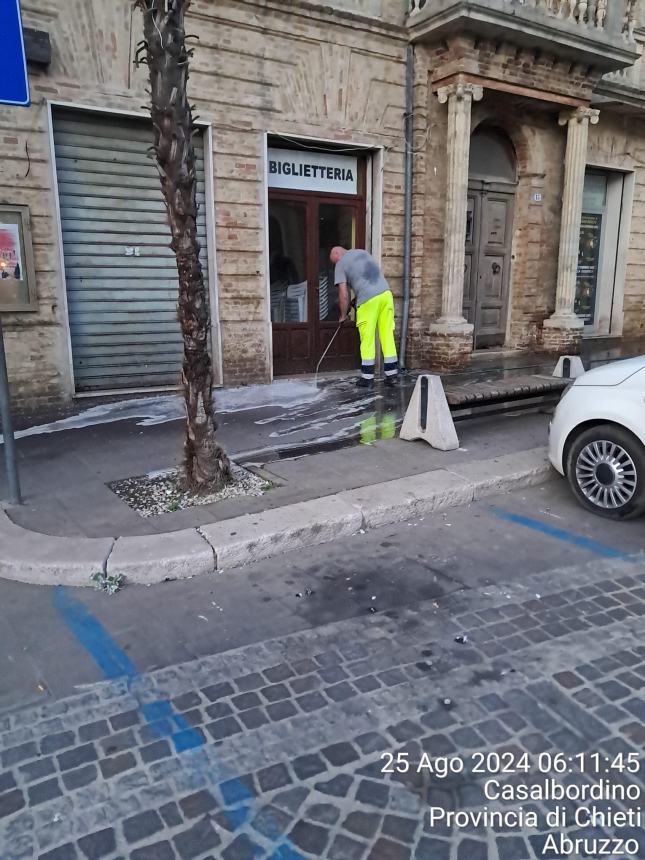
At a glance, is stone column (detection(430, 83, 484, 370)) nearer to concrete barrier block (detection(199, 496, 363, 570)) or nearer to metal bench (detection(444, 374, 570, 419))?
metal bench (detection(444, 374, 570, 419))

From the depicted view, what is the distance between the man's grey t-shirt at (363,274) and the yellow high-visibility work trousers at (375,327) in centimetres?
8

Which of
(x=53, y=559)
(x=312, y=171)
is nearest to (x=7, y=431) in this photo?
(x=53, y=559)

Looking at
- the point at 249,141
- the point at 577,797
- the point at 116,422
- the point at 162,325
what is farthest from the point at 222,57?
the point at 577,797

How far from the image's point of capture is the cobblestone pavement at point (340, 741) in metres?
2.20

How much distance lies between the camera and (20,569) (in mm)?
4031

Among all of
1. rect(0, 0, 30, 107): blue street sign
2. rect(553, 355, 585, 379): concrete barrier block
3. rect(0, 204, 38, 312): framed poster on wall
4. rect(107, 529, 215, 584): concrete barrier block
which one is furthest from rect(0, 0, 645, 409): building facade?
rect(107, 529, 215, 584): concrete barrier block

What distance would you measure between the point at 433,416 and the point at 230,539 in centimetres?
270

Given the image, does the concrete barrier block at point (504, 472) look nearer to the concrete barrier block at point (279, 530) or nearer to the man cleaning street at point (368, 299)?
the concrete barrier block at point (279, 530)

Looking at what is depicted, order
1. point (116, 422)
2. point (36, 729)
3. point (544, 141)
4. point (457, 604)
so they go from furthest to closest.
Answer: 1. point (544, 141)
2. point (116, 422)
3. point (457, 604)
4. point (36, 729)

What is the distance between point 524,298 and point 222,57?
678 centimetres

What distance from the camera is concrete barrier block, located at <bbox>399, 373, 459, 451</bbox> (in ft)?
20.5

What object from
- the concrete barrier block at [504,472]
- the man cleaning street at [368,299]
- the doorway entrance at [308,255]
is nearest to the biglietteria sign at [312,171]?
the doorway entrance at [308,255]

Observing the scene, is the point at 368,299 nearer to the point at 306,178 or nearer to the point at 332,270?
the point at 332,270

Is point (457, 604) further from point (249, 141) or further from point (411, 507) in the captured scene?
point (249, 141)
